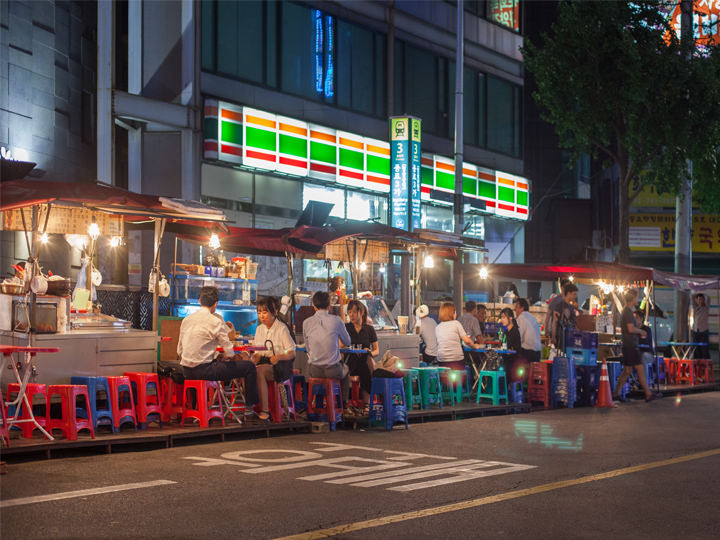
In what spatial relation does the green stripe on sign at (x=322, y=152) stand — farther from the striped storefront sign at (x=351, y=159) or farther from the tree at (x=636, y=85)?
the tree at (x=636, y=85)

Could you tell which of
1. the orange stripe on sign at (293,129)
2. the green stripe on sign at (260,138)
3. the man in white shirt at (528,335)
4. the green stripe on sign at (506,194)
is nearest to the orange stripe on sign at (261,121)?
the green stripe on sign at (260,138)

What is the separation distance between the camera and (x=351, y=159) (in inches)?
1071

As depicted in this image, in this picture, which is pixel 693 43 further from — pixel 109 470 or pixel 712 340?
pixel 109 470

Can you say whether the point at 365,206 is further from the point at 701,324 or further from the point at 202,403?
the point at 202,403

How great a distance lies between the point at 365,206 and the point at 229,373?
16.7 metres

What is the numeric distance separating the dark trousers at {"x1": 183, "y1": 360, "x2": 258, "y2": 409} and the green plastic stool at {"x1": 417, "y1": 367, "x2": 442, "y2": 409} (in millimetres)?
3870

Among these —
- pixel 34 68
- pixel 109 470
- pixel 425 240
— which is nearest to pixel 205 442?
pixel 109 470

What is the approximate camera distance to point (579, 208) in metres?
45.9

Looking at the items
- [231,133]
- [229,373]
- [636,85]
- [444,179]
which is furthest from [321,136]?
[229,373]

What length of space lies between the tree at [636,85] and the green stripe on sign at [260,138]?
8775 millimetres

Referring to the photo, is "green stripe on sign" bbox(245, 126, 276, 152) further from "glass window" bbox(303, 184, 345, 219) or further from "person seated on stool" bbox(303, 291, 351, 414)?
"person seated on stool" bbox(303, 291, 351, 414)

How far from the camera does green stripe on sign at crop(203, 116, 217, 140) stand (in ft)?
75.3

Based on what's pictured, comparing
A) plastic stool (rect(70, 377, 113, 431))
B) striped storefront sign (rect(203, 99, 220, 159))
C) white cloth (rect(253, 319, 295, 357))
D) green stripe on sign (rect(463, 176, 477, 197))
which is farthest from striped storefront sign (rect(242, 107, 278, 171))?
plastic stool (rect(70, 377, 113, 431))

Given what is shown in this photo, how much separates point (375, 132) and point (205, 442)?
17.8 metres
